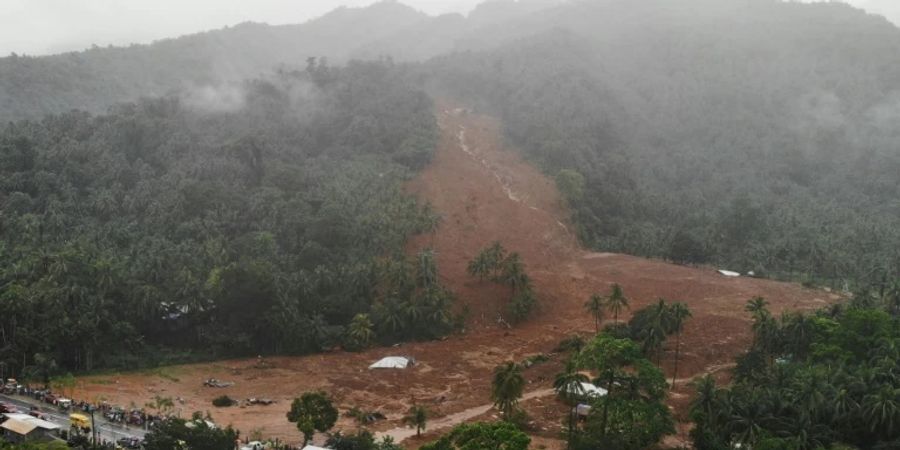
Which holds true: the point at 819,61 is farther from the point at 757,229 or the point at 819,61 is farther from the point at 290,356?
the point at 290,356

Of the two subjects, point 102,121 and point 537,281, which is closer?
point 537,281

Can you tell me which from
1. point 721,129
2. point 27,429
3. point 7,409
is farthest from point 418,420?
point 721,129

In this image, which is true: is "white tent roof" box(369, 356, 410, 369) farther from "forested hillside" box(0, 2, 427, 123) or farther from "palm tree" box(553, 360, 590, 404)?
"forested hillside" box(0, 2, 427, 123)

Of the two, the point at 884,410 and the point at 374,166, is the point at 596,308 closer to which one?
the point at 884,410

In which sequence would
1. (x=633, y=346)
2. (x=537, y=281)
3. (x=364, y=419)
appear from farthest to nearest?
1. (x=537, y=281)
2. (x=364, y=419)
3. (x=633, y=346)

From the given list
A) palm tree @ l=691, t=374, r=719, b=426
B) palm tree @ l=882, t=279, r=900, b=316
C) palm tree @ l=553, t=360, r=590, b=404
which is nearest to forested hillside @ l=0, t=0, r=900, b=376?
palm tree @ l=882, t=279, r=900, b=316

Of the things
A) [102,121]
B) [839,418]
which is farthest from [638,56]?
[839,418]
